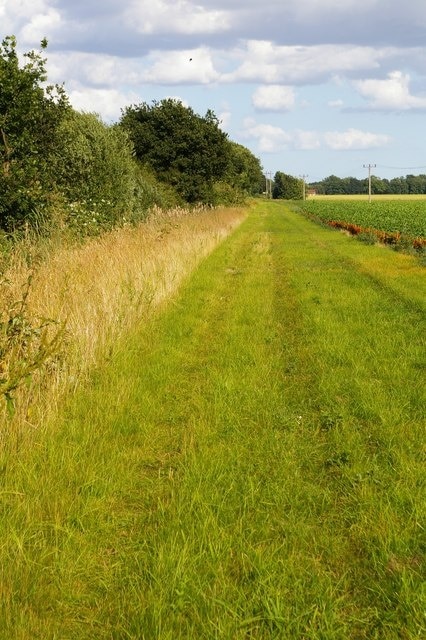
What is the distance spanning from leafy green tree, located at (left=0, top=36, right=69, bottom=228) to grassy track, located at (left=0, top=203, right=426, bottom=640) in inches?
233

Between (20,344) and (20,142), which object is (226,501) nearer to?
(20,344)

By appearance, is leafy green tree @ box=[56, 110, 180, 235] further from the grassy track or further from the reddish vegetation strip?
the reddish vegetation strip

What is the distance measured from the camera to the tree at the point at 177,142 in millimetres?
28312

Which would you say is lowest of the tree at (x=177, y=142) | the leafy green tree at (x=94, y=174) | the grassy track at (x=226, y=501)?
the grassy track at (x=226, y=501)

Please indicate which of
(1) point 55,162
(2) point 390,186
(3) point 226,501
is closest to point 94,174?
(1) point 55,162

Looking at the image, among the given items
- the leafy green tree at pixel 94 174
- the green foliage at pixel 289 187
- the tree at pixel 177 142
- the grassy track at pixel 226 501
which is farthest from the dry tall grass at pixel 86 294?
the green foliage at pixel 289 187

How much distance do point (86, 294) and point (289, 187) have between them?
458 feet

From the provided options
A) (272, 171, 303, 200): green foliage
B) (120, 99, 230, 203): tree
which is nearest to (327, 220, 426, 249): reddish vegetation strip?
(120, 99, 230, 203): tree

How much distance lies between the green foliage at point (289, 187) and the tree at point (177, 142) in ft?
375

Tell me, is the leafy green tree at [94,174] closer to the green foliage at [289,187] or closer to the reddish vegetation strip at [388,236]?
the reddish vegetation strip at [388,236]

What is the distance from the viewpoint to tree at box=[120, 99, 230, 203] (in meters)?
28.3

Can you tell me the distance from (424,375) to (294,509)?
11.1 ft

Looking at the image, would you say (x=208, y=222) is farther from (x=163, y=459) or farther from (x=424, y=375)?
(x=163, y=459)

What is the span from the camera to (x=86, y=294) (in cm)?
792
